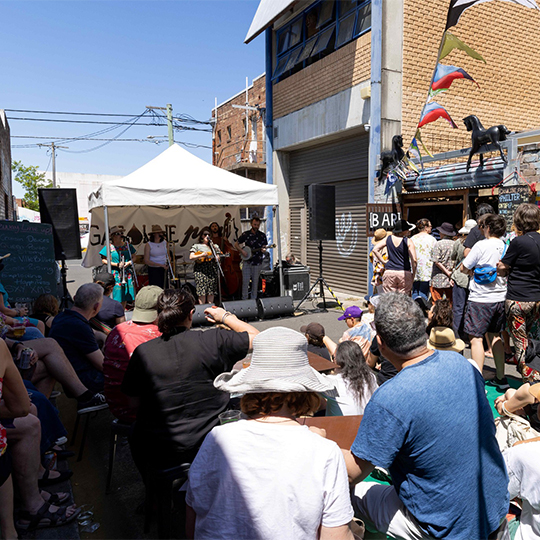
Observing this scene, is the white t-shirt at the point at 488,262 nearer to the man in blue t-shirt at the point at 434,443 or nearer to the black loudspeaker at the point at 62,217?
the man in blue t-shirt at the point at 434,443

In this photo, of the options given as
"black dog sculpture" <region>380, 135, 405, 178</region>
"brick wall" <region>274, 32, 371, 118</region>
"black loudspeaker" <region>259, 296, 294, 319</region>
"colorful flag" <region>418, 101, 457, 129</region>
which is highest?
"brick wall" <region>274, 32, 371, 118</region>

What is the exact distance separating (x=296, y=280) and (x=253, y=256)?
1.42 meters

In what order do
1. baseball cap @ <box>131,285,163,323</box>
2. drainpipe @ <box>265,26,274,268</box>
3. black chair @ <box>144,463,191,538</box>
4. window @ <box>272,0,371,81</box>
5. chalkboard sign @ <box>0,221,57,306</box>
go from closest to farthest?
1. black chair @ <box>144,463,191,538</box>
2. baseball cap @ <box>131,285,163,323</box>
3. chalkboard sign @ <box>0,221,57,306</box>
4. window @ <box>272,0,371,81</box>
5. drainpipe @ <box>265,26,274,268</box>

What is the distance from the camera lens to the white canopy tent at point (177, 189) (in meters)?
7.14

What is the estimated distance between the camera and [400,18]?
363 inches

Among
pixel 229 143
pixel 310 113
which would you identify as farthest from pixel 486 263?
pixel 229 143

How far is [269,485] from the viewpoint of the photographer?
4.46ft

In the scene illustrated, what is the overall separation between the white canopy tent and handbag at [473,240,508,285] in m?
3.99

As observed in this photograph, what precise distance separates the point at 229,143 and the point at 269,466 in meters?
24.4

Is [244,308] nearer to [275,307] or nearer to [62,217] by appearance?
[275,307]

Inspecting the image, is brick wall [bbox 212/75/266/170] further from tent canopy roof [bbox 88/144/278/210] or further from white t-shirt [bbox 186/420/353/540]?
white t-shirt [bbox 186/420/353/540]

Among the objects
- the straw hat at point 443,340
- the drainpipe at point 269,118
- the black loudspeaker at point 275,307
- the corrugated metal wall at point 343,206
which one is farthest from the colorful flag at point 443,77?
the straw hat at point 443,340

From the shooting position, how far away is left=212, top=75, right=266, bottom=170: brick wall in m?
21.0

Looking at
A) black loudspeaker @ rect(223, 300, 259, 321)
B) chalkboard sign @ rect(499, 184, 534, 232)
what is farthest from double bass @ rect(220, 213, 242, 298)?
chalkboard sign @ rect(499, 184, 534, 232)
